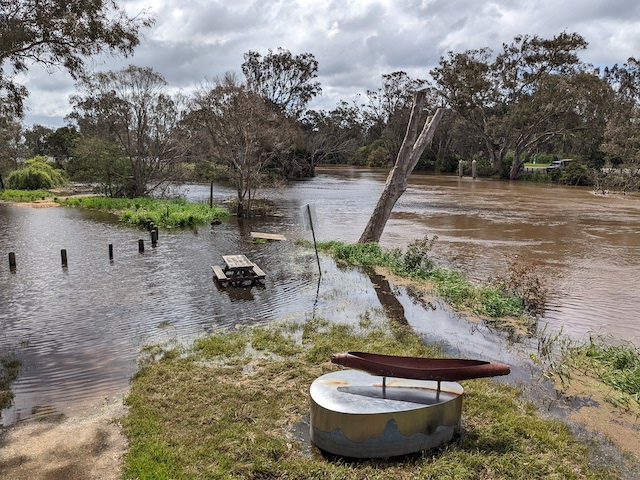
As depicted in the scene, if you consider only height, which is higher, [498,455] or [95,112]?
[95,112]

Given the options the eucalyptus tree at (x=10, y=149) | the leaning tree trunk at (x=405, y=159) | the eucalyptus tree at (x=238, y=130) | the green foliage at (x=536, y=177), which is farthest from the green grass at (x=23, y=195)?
the green foliage at (x=536, y=177)

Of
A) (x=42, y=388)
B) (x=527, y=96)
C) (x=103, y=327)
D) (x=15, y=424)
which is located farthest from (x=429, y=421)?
(x=527, y=96)

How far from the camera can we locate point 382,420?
4.73m

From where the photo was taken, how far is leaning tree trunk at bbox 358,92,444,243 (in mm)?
14977

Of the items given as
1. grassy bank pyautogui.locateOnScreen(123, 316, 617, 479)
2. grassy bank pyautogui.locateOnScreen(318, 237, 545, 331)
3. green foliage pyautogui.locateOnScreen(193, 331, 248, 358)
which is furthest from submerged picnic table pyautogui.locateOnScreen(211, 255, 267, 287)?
grassy bank pyautogui.locateOnScreen(123, 316, 617, 479)

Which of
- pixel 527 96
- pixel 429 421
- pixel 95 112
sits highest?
pixel 527 96

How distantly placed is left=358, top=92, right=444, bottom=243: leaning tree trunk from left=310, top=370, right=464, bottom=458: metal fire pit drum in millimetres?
10880

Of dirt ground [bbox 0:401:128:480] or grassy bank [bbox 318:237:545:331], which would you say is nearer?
dirt ground [bbox 0:401:128:480]

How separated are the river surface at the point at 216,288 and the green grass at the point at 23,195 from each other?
858cm

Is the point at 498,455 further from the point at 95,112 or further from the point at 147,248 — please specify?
the point at 95,112

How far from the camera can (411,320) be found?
964 cm

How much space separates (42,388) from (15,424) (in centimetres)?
107

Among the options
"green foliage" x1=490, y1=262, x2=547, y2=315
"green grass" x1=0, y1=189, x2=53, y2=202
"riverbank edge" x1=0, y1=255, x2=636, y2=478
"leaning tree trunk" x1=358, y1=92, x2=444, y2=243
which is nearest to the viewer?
"riverbank edge" x1=0, y1=255, x2=636, y2=478

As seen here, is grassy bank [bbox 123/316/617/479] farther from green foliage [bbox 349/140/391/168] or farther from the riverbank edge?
green foliage [bbox 349/140/391/168]
